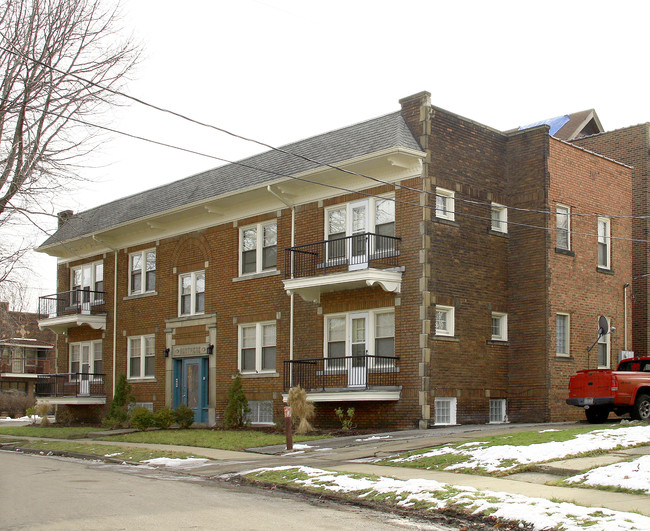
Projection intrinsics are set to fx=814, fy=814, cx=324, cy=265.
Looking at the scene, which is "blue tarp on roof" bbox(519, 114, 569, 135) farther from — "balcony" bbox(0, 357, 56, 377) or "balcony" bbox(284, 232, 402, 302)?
"balcony" bbox(0, 357, 56, 377)

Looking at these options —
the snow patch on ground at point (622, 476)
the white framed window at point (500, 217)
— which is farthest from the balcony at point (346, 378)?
the snow patch on ground at point (622, 476)

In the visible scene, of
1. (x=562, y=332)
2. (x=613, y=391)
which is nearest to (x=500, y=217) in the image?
(x=562, y=332)

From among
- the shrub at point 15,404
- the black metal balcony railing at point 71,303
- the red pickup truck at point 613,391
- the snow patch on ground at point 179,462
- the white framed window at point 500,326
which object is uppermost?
the black metal balcony railing at point 71,303

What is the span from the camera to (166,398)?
2933 cm

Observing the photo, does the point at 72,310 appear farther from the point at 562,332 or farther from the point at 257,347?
the point at 562,332

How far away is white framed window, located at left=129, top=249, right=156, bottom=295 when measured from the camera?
102 ft

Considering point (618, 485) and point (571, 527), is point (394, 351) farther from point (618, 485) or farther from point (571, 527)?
point (571, 527)

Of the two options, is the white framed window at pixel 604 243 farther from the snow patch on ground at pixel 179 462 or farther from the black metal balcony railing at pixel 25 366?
the black metal balcony railing at pixel 25 366

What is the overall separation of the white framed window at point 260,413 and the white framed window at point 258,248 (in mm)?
4174

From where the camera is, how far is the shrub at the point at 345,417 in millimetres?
21845

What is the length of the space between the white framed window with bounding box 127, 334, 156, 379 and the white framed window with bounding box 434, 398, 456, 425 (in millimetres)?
12834

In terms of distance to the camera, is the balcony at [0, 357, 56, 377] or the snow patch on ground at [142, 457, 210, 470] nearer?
the snow patch on ground at [142, 457, 210, 470]

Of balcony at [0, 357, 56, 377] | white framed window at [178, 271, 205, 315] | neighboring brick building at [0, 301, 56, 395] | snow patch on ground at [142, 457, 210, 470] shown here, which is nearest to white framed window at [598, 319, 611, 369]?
white framed window at [178, 271, 205, 315]

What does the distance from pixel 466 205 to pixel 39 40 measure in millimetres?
12242
